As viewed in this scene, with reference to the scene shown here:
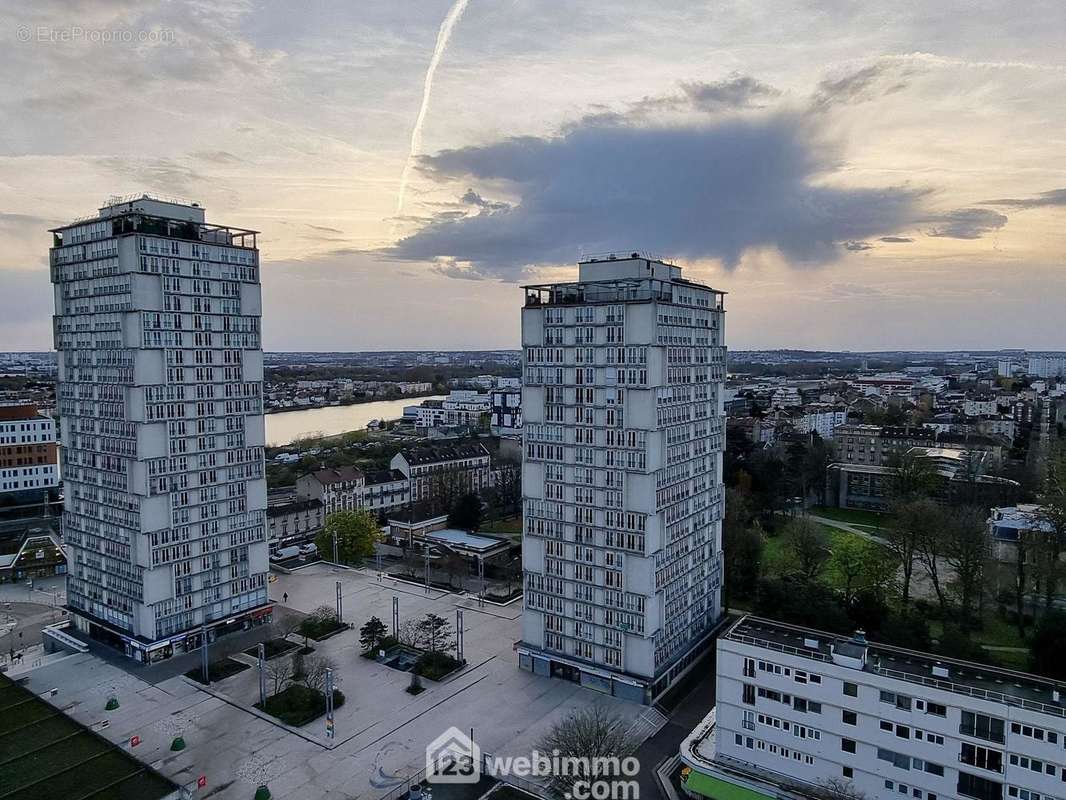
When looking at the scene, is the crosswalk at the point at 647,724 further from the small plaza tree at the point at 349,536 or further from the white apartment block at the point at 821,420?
the white apartment block at the point at 821,420

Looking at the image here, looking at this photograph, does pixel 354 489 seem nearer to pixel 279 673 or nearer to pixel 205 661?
pixel 205 661

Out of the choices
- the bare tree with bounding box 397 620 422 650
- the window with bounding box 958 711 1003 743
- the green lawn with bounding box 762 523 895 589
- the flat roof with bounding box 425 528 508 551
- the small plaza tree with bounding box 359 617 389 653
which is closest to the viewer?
the window with bounding box 958 711 1003 743

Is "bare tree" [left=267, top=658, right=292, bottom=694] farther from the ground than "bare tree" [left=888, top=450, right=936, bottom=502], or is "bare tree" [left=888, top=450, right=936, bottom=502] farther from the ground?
"bare tree" [left=888, top=450, right=936, bottom=502]

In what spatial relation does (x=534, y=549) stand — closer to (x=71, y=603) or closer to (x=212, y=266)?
(x=212, y=266)

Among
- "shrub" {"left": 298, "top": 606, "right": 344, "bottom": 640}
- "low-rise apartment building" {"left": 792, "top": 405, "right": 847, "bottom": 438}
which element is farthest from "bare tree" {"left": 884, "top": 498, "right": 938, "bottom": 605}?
"low-rise apartment building" {"left": 792, "top": 405, "right": 847, "bottom": 438}

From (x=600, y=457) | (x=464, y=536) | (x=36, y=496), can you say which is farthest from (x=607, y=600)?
(x=36, y=496)

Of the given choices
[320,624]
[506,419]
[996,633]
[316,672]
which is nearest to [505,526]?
[320,624]

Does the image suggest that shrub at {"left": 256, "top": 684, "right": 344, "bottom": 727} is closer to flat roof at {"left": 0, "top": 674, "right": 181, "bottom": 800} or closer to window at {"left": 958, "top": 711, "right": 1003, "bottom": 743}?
flat roof at {"left": 0, "top": 674, "right": 181, "bottom": 800}
